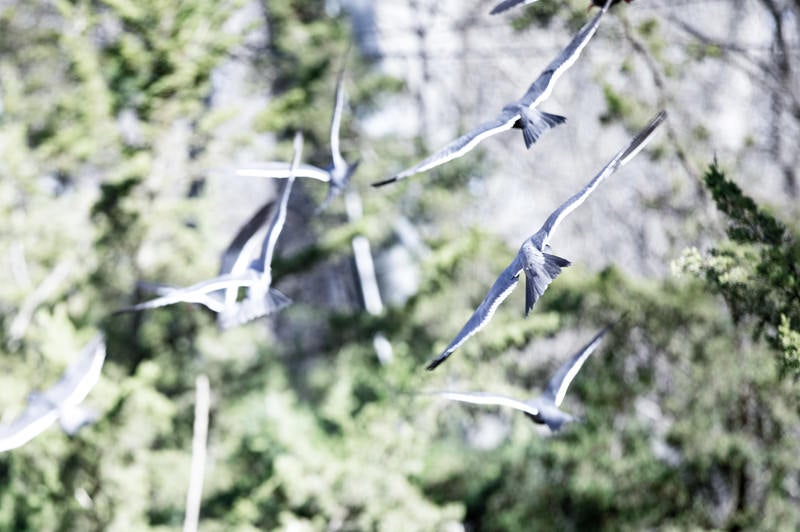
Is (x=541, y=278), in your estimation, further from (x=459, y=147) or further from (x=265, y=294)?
(x=265, y=294)

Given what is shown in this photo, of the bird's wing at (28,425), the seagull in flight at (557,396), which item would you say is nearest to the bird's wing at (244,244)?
the bird's wing at (28,425)

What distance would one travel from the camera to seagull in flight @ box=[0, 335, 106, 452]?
314 centimetres

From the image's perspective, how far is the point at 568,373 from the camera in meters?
2.80

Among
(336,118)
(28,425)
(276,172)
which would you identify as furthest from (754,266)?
(28,425)

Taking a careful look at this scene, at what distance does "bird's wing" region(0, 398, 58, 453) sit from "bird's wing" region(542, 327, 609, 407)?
75.8 inches

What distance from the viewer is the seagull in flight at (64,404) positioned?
314 centimetres

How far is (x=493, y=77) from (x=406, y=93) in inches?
61.8

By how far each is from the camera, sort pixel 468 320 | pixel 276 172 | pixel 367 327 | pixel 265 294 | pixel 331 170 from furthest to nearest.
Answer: pixel 367 327 → pixel 331 170 → pixel 265 294 → pixel 276 172 → pixel 468 320

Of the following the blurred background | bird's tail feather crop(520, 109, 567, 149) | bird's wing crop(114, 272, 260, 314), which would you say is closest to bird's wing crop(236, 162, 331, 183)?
bird's wing crop(114, 272, 260, 314)

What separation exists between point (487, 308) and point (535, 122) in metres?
0.59

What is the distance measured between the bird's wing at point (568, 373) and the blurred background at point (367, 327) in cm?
142

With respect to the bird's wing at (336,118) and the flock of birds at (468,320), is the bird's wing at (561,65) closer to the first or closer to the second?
the flock of birds at (468,320)

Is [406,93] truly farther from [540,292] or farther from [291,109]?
[540,292]

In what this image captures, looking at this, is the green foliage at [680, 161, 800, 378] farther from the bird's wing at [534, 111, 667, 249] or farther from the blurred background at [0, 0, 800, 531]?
the blurred background at [0, 0, 800, 531]
